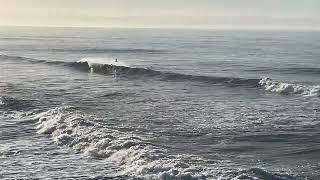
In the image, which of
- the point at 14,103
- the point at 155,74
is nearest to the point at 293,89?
the point at 155,74

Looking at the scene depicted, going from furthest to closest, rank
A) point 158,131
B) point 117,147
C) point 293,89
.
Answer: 1. point 293,89
2. point 158,131
3. point 117,147

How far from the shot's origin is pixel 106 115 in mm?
24938

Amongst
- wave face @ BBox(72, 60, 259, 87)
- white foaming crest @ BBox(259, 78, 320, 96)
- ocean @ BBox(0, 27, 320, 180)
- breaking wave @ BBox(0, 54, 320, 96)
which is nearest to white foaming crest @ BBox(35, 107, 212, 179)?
ocean @ BBox(0, 27, 320, 180)

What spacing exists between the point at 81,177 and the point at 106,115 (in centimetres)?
1059

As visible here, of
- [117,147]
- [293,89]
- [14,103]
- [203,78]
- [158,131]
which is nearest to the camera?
[117,147]

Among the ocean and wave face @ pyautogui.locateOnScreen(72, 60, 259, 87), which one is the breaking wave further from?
the ocean

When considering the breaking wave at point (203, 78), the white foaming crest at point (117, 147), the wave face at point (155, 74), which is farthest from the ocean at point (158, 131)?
the wave face at point (155, 74)

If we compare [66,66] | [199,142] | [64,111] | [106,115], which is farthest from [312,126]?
[66,66]

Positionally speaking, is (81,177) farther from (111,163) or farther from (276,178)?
(276,178)

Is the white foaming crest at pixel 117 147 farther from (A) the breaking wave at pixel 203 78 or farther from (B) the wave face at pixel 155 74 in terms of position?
(B) the wave face at pixel 155 74

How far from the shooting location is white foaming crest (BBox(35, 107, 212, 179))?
1464 centimetres

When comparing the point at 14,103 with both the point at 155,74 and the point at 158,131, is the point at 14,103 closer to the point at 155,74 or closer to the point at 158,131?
the point at 158,131

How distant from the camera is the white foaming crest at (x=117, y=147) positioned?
14.6 m

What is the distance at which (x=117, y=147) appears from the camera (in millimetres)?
17703
